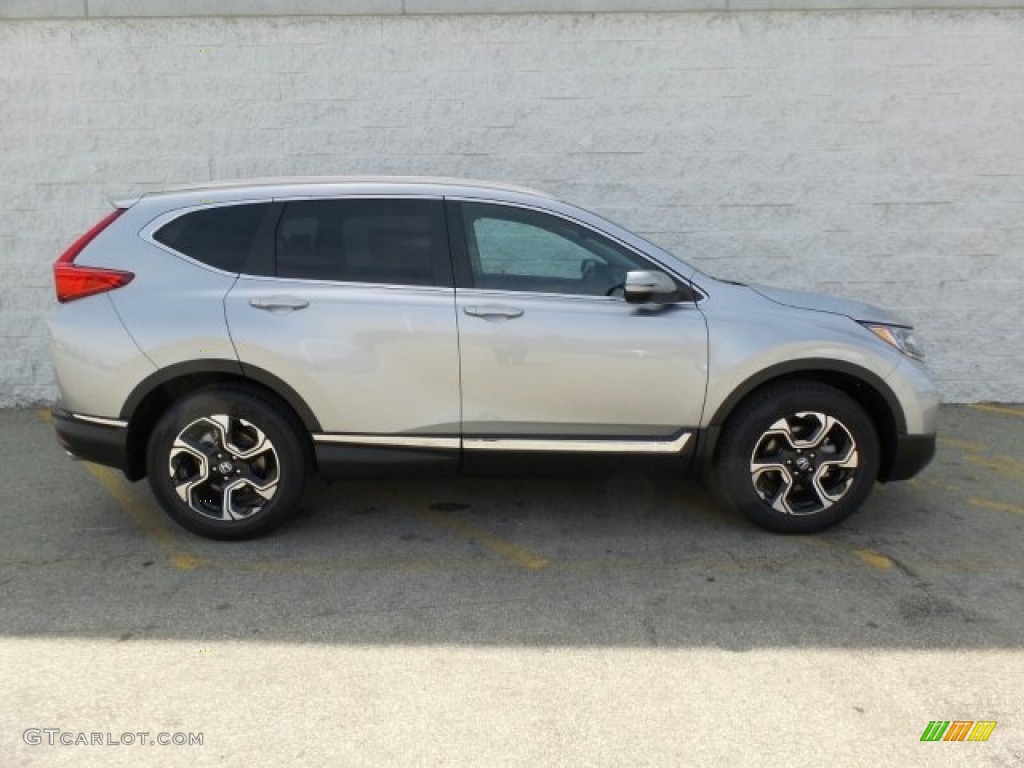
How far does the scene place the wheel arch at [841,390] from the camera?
14.9 feet

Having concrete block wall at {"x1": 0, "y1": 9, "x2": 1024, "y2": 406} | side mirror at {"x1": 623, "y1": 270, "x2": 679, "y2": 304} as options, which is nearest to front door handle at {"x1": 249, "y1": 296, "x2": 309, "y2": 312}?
side mirror at {"x1": 623, "y1": 270, "x2": 679, "y2": 304}

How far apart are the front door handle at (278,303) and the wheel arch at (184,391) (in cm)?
30

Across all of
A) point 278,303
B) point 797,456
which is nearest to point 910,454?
point 797,456

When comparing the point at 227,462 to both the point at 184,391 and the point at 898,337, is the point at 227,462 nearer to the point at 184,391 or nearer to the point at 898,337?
the point at 184,391

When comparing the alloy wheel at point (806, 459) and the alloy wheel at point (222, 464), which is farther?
the alloy wheel at point (806, 459)

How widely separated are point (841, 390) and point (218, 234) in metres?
3.25

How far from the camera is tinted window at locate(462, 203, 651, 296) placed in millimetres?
4547

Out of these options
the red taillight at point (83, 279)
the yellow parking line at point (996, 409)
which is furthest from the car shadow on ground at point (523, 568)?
the yellow parking line at point (996, 409)

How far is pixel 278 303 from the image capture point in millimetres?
4426

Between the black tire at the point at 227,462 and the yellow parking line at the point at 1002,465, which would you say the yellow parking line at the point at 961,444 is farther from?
the black tire at the point at 227,462

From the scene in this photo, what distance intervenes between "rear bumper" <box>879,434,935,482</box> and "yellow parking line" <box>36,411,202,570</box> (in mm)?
3513

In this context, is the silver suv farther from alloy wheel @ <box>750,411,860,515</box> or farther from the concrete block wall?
the concrete block wall

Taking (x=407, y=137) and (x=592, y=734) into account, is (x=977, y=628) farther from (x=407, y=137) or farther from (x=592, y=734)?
(x=407, y=137)

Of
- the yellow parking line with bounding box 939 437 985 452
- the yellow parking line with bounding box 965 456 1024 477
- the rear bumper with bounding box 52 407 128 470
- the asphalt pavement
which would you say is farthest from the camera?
the yellow parking line with bounding box 939 437 985 452
